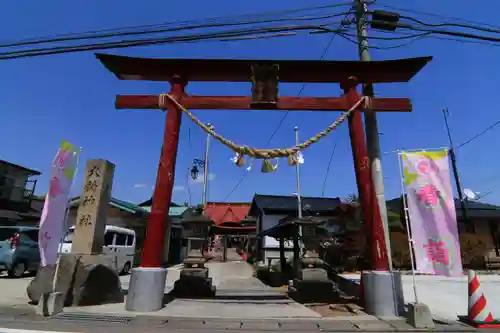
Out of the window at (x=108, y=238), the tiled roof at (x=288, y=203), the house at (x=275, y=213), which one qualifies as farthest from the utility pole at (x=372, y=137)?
the tiled roof at (x=288, y=203)

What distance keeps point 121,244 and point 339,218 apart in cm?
1480

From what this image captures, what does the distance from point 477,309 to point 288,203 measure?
71.5 ft

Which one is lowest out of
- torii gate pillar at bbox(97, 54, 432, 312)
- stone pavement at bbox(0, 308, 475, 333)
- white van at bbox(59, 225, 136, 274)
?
stone pavement at bbox(0, 308, 475, 333)

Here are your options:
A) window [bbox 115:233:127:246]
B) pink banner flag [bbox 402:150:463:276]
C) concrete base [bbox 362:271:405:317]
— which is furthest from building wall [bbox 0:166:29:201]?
pink banner flag [bbox 402:150:463:276]

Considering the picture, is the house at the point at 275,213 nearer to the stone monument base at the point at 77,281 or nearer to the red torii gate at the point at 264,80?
the red torii gate at the point at 264,80

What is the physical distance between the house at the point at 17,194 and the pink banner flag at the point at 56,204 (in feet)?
55.6

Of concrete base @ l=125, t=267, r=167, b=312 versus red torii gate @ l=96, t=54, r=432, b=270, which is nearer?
concrete base @ l=125, t=267, r=167, b=312

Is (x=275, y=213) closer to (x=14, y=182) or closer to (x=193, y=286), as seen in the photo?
(x=193, y=286)

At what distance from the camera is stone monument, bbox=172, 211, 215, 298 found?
380 inches

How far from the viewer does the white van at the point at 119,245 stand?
15071 mm

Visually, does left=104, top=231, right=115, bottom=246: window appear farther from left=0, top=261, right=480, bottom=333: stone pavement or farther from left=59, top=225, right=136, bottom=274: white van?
left=0, top=261, right=480, bottom=333: stone pavement

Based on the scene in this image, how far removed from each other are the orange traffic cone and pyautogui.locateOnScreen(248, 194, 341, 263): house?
1660 cm

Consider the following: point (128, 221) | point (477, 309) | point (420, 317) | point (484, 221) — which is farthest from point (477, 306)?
point (484, 221)

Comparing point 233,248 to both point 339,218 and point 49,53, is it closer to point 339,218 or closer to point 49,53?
point 339,218
